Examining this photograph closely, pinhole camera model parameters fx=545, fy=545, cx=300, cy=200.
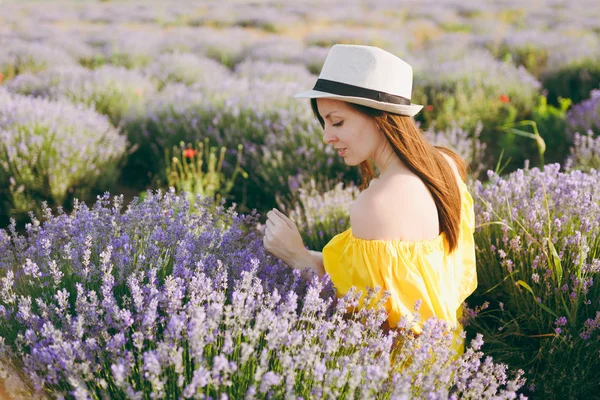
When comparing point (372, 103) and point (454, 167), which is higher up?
point (372, 103)

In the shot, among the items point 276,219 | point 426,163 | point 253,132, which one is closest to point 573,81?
A: point 253,132

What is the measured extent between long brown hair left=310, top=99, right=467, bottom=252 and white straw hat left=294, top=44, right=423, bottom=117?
0.15ft

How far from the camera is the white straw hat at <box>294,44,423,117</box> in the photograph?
192 cm

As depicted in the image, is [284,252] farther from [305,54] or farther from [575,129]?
[305,54]

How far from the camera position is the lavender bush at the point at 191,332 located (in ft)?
4.61

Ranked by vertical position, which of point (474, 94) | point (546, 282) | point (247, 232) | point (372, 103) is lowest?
point (247, 232)

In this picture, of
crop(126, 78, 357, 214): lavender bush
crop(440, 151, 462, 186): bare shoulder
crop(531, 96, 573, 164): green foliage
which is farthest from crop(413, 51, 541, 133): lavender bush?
crop(440, 151, 462, 186): bare shoulder

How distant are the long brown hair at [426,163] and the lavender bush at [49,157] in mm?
2831

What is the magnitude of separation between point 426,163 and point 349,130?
0.31m

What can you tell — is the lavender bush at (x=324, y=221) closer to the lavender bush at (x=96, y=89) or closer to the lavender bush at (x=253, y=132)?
the lavender bush at (x=253, y=132)

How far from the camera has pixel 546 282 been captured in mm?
2334

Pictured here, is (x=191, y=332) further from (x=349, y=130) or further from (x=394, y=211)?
(x=349, y=130)

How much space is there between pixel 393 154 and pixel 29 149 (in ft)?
10.3

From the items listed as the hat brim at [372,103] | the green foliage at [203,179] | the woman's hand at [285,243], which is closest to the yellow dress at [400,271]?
the woman's hand at [285,243]
